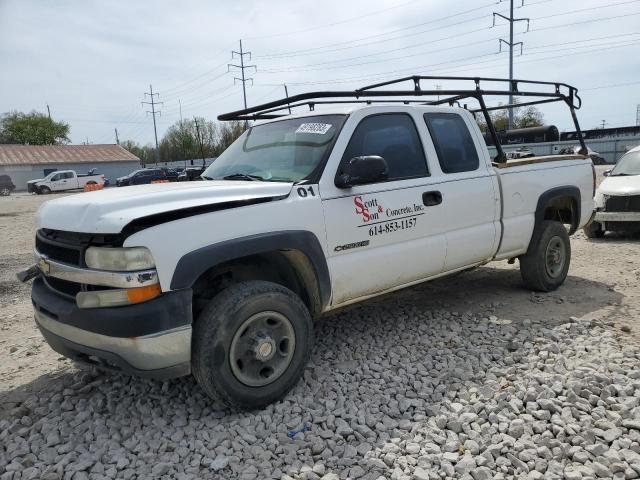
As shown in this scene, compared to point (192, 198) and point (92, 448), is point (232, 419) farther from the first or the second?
point (192, 198)

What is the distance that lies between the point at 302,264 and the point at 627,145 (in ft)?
134

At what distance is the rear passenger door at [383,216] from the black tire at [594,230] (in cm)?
614

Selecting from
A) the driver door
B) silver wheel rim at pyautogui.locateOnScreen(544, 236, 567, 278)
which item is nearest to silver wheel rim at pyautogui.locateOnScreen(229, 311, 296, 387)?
silver wheel rim at pyautogui.locateOnScreen(544, 236, 567, 278)

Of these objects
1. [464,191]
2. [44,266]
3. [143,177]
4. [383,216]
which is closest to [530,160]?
[464,191]

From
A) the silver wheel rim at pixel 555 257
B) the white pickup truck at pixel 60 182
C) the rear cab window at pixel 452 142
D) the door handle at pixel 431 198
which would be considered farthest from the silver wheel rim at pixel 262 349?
the white pickup truck at pixel 60 182

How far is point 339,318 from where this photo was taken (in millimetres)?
4934

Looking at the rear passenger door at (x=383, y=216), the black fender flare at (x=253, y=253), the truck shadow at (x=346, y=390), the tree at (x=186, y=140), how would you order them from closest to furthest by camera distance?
the black fender flare at (x=253, y=253), the truck shadow at (x=346, y=390), the rear passenger door at (x=383, y=216), the tree at (x=186, y=140)

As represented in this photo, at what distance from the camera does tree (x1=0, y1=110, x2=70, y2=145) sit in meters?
78.9

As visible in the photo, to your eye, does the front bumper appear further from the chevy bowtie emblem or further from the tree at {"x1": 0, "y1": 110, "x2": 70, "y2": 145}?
the tree at {"x1": 0, "y1": 110, "x2": 70, "y2": 145}

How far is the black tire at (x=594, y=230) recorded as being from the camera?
9062mm

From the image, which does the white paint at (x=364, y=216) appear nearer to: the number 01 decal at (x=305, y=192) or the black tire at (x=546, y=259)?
the number 01 decal at (x=305, y=192)

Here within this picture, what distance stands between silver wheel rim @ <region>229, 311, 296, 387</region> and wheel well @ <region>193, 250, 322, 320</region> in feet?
1.14

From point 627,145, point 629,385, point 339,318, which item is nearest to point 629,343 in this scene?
point 629,385

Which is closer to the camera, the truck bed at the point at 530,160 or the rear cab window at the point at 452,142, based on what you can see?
the rear cab window at the point at 452,142
